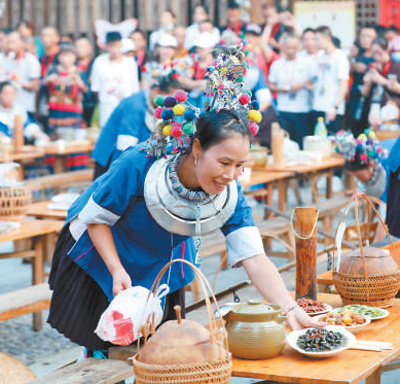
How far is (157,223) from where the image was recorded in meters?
2.64

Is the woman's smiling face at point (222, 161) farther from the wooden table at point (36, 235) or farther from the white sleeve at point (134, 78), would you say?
the white sleeve at point (134, 78)

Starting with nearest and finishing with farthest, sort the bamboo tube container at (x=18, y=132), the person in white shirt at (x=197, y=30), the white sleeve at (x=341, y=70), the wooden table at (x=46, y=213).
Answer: the wooden table at (x=46, y=213)
the bamboo tube container at (x=18, y=132)
the white sleeve at (x=341, y=70)
the person in white shirt at (x=197, y=30)

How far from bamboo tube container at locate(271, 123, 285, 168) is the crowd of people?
4.22 feet

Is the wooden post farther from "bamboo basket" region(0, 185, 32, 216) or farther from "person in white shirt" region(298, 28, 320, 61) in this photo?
"person in white shirt" region(298, 28, 320, 61)

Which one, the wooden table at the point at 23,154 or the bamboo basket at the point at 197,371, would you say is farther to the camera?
the wooden table at the point at 23,154

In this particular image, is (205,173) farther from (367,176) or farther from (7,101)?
(7,101)

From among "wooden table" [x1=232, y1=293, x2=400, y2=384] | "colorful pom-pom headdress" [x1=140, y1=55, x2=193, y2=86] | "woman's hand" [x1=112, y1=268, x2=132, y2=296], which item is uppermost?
"colorful pom-pom headdress" [x1=140, y1=55, x2=193, y2=86]

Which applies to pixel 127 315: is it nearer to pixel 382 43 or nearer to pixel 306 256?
pixel 306 256

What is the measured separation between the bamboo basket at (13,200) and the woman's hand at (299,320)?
2671 mm

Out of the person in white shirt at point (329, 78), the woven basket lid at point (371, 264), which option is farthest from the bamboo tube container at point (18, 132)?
the woven basket lid at point (371, 264)

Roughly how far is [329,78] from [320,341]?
6.89m

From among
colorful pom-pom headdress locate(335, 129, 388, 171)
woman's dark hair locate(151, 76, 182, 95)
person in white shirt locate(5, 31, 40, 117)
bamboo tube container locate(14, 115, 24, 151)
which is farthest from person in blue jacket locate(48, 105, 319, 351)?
person in white shirt locate(5, 31, 40, 117)

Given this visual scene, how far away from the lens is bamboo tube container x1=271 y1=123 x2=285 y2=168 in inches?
260

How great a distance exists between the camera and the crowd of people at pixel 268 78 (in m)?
8.73
